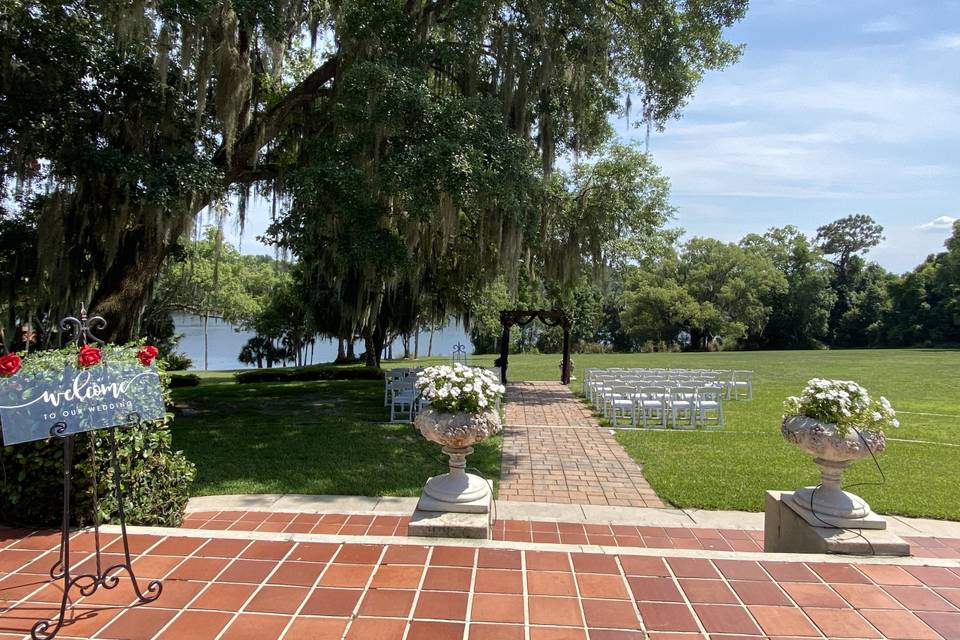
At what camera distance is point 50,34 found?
22.3 feet

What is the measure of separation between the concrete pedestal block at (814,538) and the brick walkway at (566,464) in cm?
135

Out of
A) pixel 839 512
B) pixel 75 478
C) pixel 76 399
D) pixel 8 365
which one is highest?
pixel 8 365

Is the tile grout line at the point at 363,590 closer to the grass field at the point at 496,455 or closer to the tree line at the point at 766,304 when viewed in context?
the grass field at the point at 496,455

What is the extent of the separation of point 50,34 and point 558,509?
8.44m

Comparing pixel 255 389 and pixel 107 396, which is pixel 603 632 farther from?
pixel 255 389

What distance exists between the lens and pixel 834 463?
3305 mm

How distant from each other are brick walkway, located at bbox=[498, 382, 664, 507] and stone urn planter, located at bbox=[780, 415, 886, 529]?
1790mm

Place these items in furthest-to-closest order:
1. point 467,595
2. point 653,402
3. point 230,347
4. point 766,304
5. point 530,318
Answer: point 230,347
point 766,304
point 530,318
point 653,402
point 467,595

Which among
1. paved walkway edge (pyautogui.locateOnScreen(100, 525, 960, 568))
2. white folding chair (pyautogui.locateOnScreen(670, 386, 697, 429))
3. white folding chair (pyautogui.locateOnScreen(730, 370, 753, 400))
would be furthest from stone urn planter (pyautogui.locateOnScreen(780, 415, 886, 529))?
white folding chair (pyautogui.locateOnScreen(730, 370, 753, 400))

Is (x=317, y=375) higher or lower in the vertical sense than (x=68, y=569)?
lower

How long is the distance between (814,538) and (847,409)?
0.80 m

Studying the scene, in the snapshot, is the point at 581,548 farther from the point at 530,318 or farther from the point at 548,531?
the point at 530,318

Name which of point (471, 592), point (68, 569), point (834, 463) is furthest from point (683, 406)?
point (68, 569)

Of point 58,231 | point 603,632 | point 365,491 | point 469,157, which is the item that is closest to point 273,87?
point 58,231
